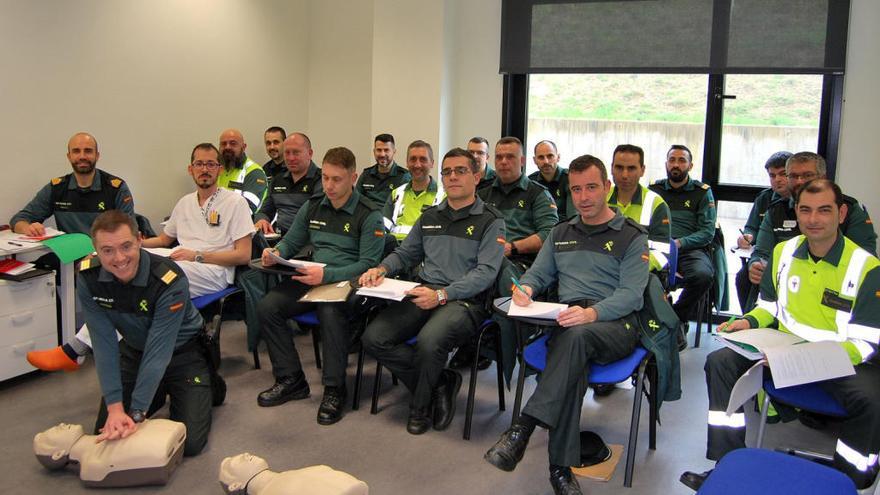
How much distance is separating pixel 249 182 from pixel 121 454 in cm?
315

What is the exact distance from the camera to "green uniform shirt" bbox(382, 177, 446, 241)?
5.18 metres

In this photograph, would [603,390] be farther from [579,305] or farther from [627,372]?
[627,372]

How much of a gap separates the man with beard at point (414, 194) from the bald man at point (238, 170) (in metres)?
1.18

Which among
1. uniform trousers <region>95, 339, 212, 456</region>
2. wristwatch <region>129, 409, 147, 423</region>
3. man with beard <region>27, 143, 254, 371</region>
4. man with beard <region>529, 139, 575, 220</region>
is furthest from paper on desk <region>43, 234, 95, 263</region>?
man with beard <region>529, 139, 575, 220</region>

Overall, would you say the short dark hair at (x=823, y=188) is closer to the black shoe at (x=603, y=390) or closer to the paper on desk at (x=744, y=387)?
the paper on desk at (x=744, y=387)

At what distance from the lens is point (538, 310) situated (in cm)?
315

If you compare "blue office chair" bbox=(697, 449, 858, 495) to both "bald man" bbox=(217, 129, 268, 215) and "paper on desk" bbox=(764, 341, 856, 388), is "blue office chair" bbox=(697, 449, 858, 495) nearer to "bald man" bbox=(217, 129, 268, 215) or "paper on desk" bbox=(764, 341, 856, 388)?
"paper on desk" bbox=(764, 341, 856, 388)

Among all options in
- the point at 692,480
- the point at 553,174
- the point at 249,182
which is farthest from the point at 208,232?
the point at 692,480

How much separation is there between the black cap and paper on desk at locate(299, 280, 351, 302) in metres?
1.31

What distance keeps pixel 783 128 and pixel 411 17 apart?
3141mm

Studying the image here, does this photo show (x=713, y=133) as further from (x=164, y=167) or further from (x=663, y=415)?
(x=164, y=167)

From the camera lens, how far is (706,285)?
16.0 ft

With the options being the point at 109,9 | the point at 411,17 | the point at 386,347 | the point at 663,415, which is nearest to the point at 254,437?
the point at 386,347

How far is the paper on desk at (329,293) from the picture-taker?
3.66m
